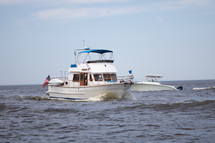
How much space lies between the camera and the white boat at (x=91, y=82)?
24469mm

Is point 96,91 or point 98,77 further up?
point 98,77

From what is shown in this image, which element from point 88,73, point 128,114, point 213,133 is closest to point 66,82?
point 88,73

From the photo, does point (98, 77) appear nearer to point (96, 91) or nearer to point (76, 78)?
point (96, 91)

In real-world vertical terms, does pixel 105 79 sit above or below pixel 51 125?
above

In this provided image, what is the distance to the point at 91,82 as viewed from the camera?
85.6ft

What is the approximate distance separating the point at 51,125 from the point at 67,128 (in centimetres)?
118

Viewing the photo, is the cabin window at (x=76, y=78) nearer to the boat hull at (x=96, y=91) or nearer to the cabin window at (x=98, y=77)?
the boat hull at (x=96, y=91)

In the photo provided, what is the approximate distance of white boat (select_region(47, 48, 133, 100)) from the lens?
24.5m

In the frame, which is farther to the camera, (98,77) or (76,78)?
(76,78)

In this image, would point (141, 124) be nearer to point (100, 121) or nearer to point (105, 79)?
point (100, 121)

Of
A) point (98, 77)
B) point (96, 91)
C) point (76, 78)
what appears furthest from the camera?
point (76, 78)

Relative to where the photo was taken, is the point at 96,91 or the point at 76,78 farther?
the point at 76,78

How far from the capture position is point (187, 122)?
13.3 metres

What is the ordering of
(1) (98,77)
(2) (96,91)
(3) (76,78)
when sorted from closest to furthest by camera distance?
(2) (96,91) < (1) (98,77) < (3) (76,78)
